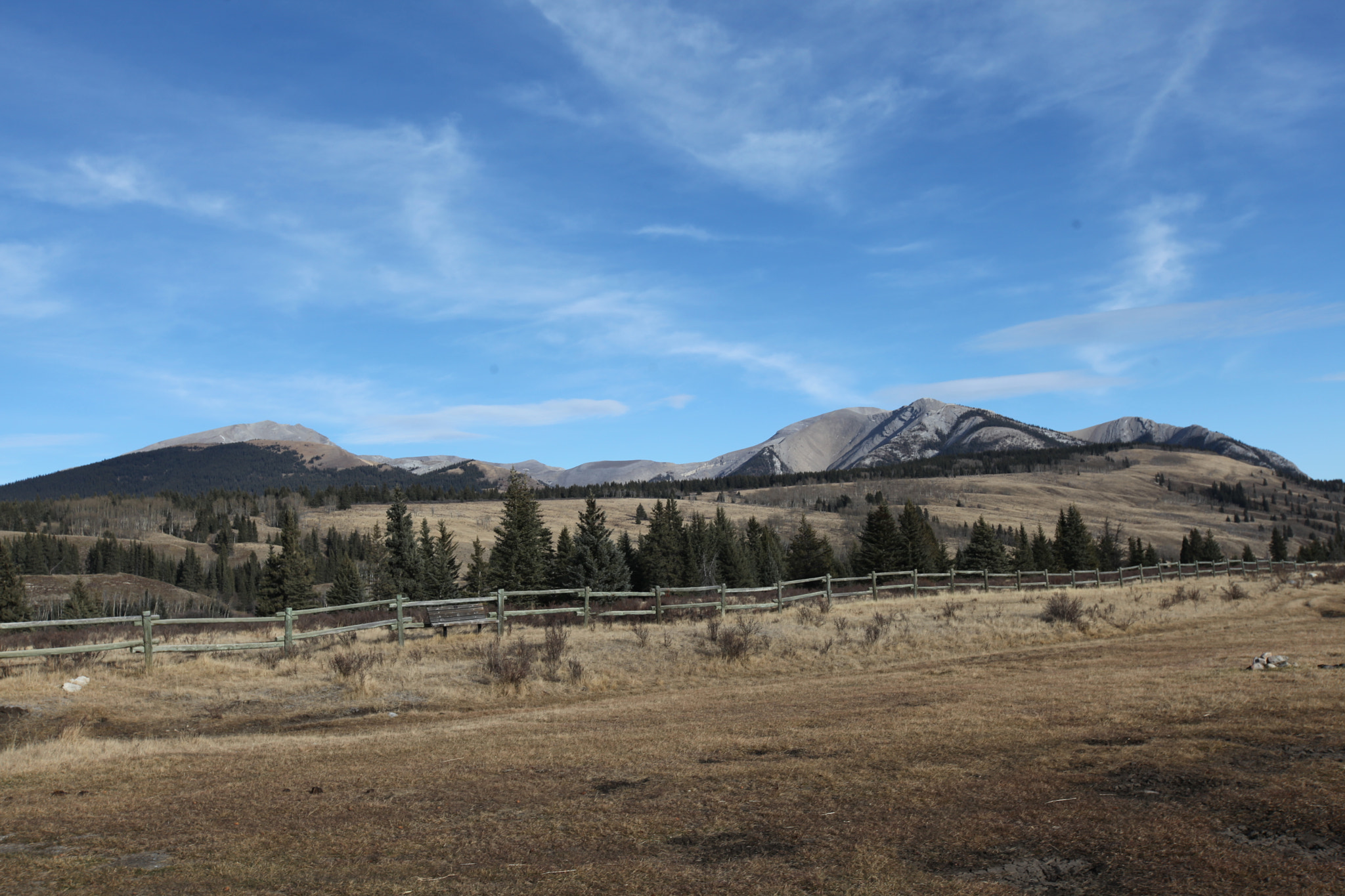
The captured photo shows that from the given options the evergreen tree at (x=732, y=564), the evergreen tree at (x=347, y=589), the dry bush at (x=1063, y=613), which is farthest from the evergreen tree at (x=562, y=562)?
the dry bush at (x=1063, y=613)

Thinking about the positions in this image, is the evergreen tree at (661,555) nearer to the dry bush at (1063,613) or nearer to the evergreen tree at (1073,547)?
the evergreen tree at (1073,547)

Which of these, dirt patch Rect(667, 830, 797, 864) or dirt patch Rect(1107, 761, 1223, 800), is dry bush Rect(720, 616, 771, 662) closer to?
dirt patch Rect(1107, 761, 1223, 800)

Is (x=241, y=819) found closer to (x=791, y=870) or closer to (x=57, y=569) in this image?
(x=791, y=870)

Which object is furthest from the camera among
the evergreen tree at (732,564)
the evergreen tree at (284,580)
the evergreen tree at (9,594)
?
the evergreen tree at (732,564)

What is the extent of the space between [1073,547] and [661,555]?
43711 millimetres

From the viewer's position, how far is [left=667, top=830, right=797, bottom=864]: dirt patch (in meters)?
5.90

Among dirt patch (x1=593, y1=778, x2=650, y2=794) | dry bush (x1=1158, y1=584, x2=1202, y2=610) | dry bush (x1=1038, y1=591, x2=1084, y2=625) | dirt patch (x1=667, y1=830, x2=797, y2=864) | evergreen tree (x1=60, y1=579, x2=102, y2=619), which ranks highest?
dirt patch (x1=667, y1=830, x2=797, y2=864)

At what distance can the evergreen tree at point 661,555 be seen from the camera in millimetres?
65312

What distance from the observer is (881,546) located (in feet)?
204

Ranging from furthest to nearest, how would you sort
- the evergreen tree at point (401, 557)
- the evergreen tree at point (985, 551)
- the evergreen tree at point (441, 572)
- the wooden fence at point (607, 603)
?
the evergreen tree at point (985, 551), the evergreen tree at point (441, 572), the evergreen tree at point (401, 557), the wooden fence at point (607, 603)

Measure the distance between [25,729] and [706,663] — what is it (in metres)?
13.7

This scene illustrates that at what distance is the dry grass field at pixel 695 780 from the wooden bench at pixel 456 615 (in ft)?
16.5

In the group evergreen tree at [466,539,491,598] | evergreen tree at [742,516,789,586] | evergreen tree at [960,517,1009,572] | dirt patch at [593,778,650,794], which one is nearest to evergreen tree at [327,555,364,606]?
evergreen tree at [466,539,491,598]

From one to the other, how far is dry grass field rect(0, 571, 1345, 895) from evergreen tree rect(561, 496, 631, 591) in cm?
3404
